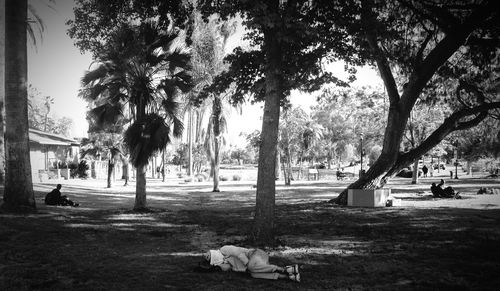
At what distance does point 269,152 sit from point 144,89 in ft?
27.6

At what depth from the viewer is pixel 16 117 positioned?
11.2 metres

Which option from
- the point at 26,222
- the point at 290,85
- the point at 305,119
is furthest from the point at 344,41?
the point at 305,119

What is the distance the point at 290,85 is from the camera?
921cm

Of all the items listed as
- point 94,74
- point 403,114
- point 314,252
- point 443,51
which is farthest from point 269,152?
point 443,51

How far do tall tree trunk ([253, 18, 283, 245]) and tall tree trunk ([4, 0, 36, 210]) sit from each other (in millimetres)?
8263

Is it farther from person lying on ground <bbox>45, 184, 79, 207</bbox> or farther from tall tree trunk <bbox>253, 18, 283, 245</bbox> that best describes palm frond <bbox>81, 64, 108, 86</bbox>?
tall tree trunk <bbox>253, 18, 283, 245</bbox>

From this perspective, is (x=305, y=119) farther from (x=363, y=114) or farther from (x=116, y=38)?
(x=116, y=38)

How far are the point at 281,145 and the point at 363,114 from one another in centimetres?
873

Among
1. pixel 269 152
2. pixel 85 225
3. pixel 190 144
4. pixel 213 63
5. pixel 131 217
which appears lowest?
pixel 131 217

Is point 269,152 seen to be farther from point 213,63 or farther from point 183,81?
point 213,63

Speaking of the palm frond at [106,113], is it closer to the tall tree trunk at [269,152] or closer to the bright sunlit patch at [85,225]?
the bright sunlit patch at [85,225]

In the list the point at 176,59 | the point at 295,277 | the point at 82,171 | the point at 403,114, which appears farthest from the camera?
the point at 82,171

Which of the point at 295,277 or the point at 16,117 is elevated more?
the point at 16,117

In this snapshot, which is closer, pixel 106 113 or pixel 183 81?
pixel 106 113
